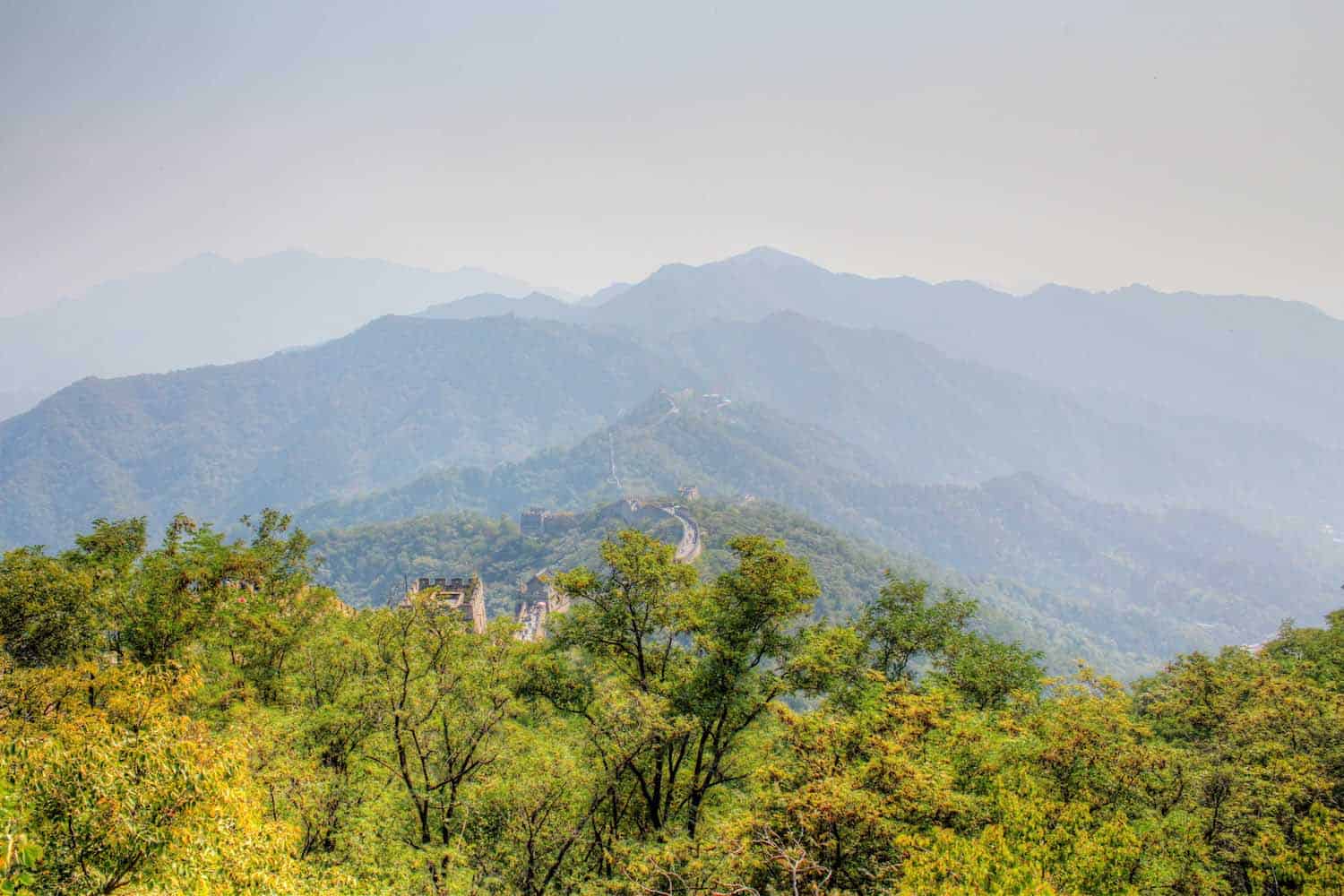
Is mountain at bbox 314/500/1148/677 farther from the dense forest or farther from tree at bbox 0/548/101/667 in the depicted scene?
tree at bbox 0/548/101/667

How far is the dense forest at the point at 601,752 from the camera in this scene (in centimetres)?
900

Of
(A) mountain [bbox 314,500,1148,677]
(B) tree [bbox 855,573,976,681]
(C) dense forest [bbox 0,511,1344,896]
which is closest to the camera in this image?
(C) dense forest [bbox 0,511,1344,896]

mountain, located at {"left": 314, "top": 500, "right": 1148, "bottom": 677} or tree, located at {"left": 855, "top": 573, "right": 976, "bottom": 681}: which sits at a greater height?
tree, located at {"left": 855, "top": 573, "right": 976, "bottom": 681}

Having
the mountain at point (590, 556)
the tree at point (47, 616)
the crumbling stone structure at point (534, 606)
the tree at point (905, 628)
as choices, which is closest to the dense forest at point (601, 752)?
the tree at point (47, 616)

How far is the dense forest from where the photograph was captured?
→ 354 inches

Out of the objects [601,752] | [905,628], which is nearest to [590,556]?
[905,628]

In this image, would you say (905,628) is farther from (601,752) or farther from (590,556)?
(590,556)

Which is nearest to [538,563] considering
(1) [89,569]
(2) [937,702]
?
(1) [89,569]

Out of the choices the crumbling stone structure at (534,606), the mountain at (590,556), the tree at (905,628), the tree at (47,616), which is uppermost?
the tree at (47,616)

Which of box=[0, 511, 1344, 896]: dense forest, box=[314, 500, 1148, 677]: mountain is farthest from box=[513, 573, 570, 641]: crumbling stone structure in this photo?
box=[0, 511, 1344, 896]: dense forest

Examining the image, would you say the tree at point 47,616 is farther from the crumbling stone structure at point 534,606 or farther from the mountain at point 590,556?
the mountain at point 590,556

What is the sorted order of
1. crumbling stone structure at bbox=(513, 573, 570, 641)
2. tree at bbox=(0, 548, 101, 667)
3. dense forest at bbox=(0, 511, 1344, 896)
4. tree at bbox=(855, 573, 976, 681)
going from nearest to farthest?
dense forest at bbox=(0, 511, 1344, 896), tree at bbox=(0, 548, 101, 667), tree at bbox=(855, 573, 976, 681), crumbling stone structure at bbox=(513, 573, 570, 641)

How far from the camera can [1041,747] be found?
1412cm

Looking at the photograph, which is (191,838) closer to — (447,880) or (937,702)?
(447,880)
